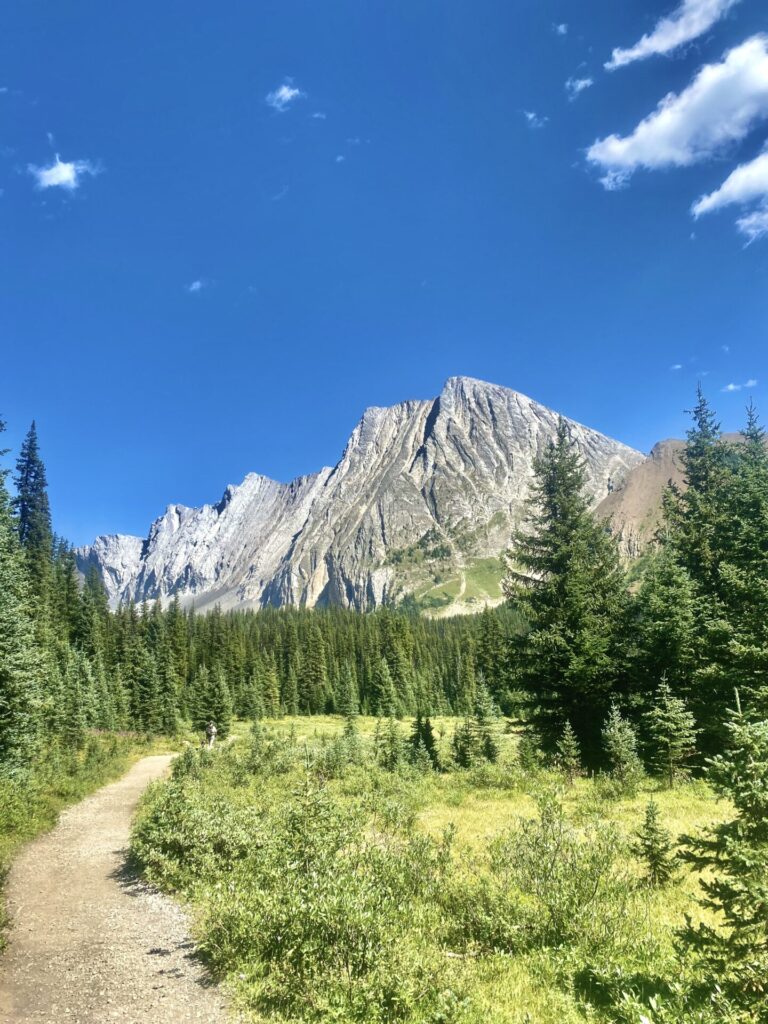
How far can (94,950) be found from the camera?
1048cm

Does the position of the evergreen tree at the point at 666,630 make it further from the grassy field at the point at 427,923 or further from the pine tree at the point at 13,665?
the pine tree at the point at 13,665

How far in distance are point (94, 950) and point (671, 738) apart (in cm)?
1907

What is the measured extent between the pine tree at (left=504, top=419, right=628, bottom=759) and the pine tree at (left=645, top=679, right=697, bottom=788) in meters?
2.90

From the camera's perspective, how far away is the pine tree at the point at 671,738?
19812 mm

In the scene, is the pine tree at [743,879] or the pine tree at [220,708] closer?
the pine tree at [743,879]

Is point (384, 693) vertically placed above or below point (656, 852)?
below

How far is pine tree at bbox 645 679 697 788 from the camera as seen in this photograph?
19812 mm

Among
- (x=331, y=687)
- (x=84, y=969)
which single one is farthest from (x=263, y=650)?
(x=84, y=969)

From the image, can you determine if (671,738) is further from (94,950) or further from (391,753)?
(94,950)

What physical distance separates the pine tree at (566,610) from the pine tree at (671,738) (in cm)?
290

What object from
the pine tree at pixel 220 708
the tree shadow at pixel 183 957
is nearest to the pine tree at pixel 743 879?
the tree shadow at pixel 183 957

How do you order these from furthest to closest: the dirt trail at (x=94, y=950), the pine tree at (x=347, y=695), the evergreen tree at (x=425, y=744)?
the pine tree at (x=347, y=695), the evergreen tree at (x=425, y=744), the dirt trail at (x=94, y=950)

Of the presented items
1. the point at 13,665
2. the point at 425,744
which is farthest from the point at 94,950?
the point at 425,744

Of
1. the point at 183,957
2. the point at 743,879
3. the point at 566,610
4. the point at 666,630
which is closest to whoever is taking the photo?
the point at 743,879
